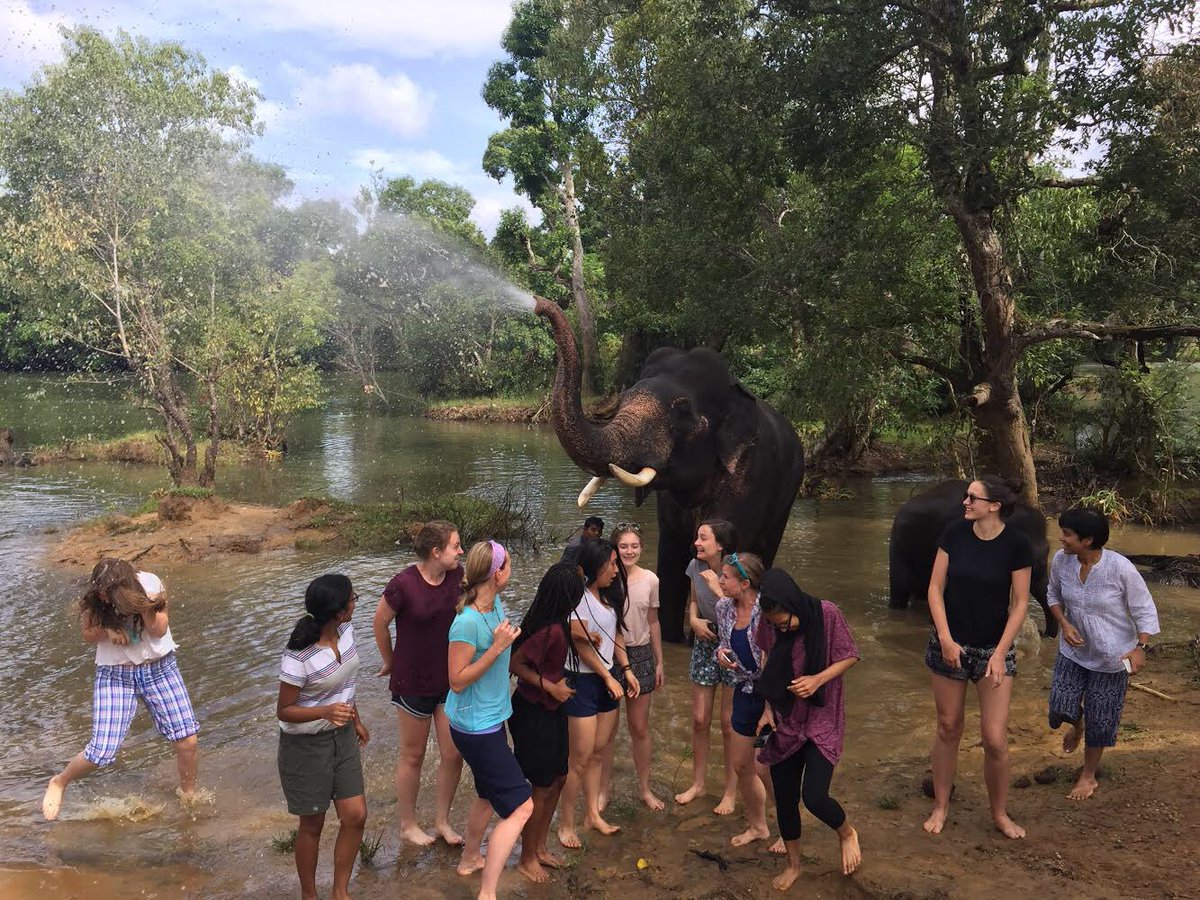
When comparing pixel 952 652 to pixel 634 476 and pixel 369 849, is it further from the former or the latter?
pixel 369 849

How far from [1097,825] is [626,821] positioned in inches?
95.4

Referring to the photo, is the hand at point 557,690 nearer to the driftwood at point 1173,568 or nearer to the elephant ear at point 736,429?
the elephant ear at point 736,429

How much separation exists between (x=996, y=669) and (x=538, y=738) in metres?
2.26

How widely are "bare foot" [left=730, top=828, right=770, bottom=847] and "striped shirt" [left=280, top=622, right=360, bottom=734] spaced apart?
2149 millimetres

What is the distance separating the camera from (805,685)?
4.11 metres

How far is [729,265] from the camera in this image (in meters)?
11.4

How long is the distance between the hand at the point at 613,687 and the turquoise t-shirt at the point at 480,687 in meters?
0.57

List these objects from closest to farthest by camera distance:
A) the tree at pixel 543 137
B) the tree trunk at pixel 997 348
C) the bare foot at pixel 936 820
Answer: the bare foot at pixel 936 820 → the tree trunk at pixel 997 348 → the tree at pixel 543 137

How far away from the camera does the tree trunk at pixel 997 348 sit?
935 cm

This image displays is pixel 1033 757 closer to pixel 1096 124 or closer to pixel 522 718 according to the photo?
pixel 522 718

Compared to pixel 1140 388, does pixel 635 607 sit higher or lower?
lower

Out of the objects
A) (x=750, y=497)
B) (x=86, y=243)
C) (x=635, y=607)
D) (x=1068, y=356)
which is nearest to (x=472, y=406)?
(x=86, y=243)

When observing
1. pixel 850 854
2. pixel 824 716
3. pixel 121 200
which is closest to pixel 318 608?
pixel 824 716

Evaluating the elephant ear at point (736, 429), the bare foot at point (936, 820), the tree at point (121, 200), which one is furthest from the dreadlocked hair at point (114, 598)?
the tree at point (121, 200)
